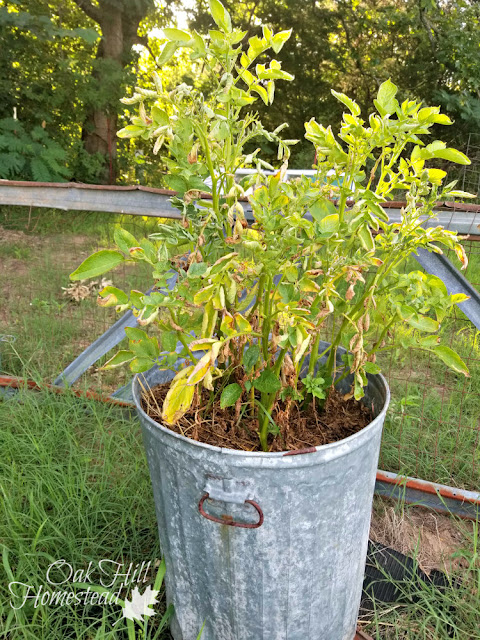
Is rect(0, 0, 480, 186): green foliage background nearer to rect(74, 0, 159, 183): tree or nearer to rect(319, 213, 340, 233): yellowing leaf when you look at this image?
rect(74, 0, 159, 183): tree

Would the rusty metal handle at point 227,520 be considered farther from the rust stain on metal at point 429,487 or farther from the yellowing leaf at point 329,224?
the rust stain on metal at point 429,487

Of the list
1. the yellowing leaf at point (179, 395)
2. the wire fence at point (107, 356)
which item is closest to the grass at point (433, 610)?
the wire fence at point (107, 356)

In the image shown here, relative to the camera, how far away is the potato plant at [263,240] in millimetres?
1079

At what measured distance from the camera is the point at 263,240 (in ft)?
3.60

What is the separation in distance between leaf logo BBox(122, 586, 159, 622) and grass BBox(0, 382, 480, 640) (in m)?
0.05

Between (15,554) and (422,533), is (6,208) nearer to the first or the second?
(15,554)

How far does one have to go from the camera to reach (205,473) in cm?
118

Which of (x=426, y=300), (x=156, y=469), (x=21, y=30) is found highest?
(x=21, y=30)

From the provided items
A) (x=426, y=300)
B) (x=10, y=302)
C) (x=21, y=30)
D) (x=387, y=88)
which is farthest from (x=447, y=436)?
(x=21, y=30)

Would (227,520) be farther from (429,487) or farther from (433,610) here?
(429,487)

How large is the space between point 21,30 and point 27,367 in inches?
216

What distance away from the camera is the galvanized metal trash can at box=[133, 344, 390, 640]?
3.77 ft

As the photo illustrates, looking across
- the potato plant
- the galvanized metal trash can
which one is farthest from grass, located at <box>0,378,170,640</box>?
the potato plant

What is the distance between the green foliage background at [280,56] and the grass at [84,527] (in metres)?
4.61
